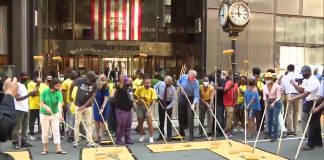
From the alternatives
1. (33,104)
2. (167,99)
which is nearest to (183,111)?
(167,99)

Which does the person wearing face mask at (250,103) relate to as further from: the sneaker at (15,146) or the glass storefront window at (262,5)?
the glass storefront window at (262,5)

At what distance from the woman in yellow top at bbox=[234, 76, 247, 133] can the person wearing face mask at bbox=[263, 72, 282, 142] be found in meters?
1.51

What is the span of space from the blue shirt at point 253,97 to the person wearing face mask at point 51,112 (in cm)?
509

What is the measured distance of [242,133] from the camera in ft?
43.8

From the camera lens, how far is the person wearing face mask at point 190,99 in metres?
12.0

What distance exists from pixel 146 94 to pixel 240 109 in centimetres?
318

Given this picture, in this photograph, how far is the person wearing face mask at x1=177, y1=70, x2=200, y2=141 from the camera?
1198 centimetres

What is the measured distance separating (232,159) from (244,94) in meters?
3.83

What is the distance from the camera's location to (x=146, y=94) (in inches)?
465

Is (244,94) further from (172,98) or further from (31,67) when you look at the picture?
(31,67)

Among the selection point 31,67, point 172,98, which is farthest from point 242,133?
point 31,67

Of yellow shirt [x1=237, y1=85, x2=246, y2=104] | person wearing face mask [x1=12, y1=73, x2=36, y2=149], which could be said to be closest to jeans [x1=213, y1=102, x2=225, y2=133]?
yellow shirt [x1=237, y1=85, x2=246, y2=104]

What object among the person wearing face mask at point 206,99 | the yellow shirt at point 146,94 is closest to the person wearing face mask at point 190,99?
the person wearing face mask at point 206,99

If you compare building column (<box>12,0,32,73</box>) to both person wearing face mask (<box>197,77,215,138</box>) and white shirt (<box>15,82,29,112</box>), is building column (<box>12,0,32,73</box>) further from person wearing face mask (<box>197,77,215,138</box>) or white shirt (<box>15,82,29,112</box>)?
person wearing face mask (<box>197,77,215,138</box>)
